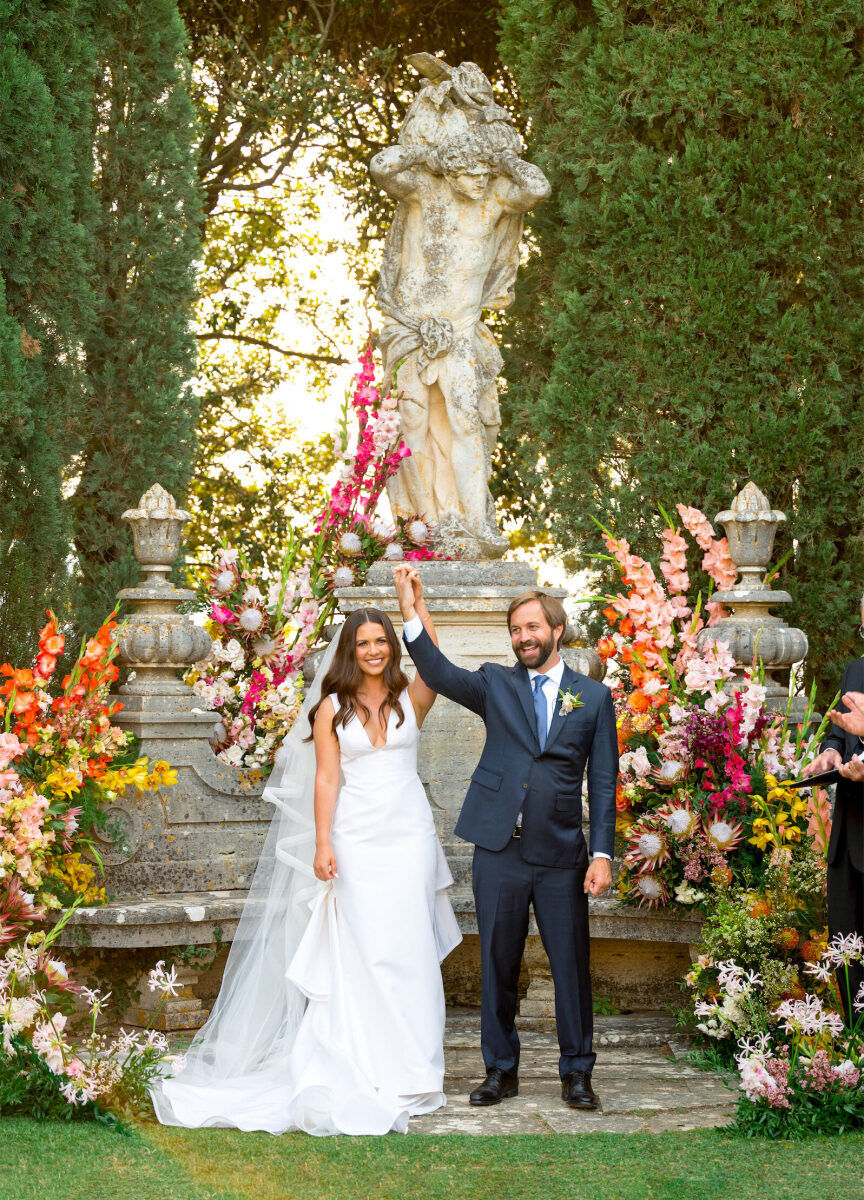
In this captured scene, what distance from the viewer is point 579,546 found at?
8938mm

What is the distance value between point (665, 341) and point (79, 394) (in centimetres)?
347

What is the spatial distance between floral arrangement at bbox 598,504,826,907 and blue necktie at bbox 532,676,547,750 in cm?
82

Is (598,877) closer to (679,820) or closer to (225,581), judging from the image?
(679,820)

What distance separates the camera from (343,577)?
661cm

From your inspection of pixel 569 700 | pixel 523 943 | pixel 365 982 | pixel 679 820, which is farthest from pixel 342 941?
pixel 679 820

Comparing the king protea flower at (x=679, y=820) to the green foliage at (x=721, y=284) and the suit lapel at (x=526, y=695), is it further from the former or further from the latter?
the green foliage at (x=721, y=284)

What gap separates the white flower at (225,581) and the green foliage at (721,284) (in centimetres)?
288

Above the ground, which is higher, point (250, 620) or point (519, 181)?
point (519, 181)

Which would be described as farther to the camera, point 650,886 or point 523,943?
point 650,886

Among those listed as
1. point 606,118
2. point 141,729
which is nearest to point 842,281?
point 606,118

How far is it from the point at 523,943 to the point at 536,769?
59cm

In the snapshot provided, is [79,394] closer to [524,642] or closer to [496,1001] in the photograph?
[524,642]

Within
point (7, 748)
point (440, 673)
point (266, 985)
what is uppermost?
point (440, 673)

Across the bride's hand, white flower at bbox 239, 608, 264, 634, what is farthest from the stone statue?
the bride's hand
